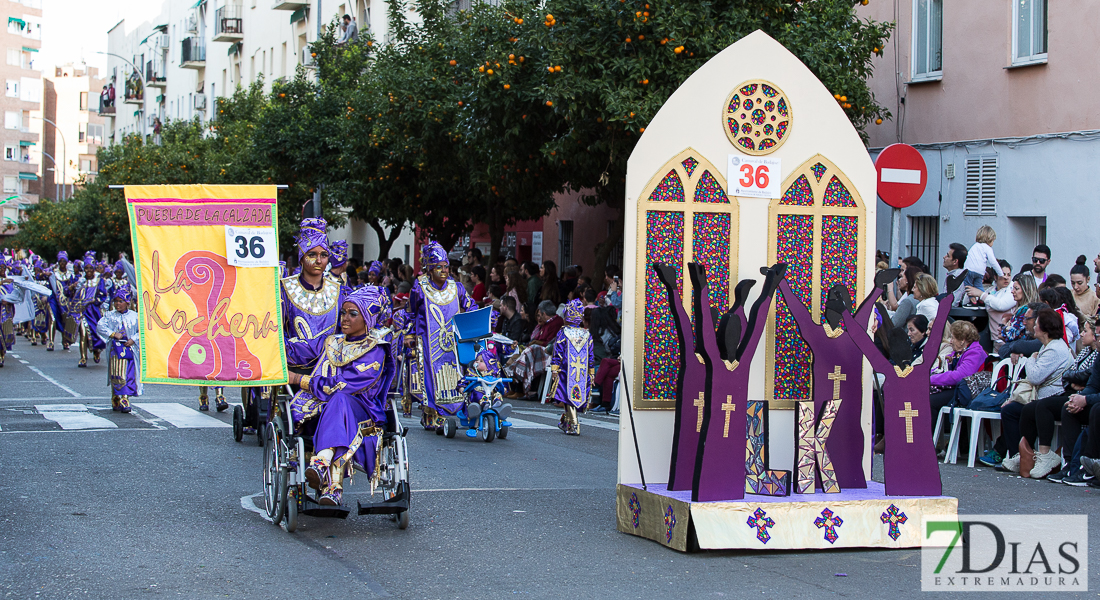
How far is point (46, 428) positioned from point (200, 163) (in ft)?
103

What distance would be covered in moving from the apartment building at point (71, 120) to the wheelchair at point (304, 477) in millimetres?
99212

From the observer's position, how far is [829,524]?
299 inches

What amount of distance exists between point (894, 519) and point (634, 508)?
155 cm

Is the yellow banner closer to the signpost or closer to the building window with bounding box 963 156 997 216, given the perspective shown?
the signpost

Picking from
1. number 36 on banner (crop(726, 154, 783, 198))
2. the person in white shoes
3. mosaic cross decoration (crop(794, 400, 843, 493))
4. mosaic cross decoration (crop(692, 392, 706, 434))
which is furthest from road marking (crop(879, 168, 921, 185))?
mosaic cross decoration (crop(692, 392, 706, 434))

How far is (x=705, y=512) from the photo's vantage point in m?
7.35

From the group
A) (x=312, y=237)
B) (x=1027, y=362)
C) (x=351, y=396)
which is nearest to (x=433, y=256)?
(x=312, y=237)

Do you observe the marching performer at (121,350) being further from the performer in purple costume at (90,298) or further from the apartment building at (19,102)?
the apartment building at (19,102)

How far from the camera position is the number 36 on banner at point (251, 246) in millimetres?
7941

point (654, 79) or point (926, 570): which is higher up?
point (654, 79)

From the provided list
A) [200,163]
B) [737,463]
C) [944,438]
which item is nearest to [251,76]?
[200,163]

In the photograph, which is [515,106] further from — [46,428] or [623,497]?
[623,497]

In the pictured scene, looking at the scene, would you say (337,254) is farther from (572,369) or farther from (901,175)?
(901,175)

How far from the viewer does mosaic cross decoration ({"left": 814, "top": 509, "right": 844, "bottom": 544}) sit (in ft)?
24.8
